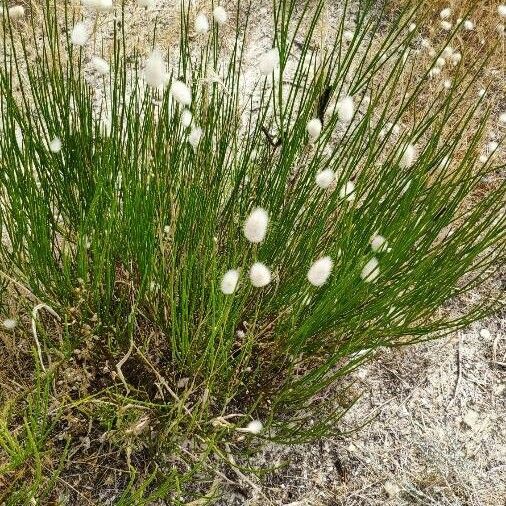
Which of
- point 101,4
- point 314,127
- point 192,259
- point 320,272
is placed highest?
point 101,4

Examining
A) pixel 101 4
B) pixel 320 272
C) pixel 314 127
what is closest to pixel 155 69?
pixel 101 4

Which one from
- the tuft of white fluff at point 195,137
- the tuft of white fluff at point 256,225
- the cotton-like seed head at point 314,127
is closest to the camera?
the tuft of white fluff at point 256,225

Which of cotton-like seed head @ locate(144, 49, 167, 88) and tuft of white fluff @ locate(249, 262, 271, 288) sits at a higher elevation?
cotton-like seed head @ locate(144, 49, 167, 88)

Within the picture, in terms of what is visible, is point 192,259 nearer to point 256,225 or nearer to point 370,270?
point 256,225

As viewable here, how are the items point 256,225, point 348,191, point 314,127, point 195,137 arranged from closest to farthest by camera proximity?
point 256,225, point 314,127, point 195,137, point 348,191

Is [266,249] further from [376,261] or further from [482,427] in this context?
[482,427]

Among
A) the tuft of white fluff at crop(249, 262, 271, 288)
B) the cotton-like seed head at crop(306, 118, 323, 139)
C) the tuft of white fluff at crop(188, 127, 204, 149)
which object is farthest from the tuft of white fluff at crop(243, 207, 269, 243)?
the tuft of white fluff at crop(188, 127, 204, 149)

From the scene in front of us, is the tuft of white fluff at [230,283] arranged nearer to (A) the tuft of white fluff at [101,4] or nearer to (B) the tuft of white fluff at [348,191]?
(B) the tuft of white fluff at [348,191]

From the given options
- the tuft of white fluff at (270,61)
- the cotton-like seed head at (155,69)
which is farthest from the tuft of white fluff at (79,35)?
the tuft of white fluff at (270,61)

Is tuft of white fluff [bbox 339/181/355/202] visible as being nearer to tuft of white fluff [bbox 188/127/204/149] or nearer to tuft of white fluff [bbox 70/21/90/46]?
tuft of white fluff [bbox 188/127/204/149]
